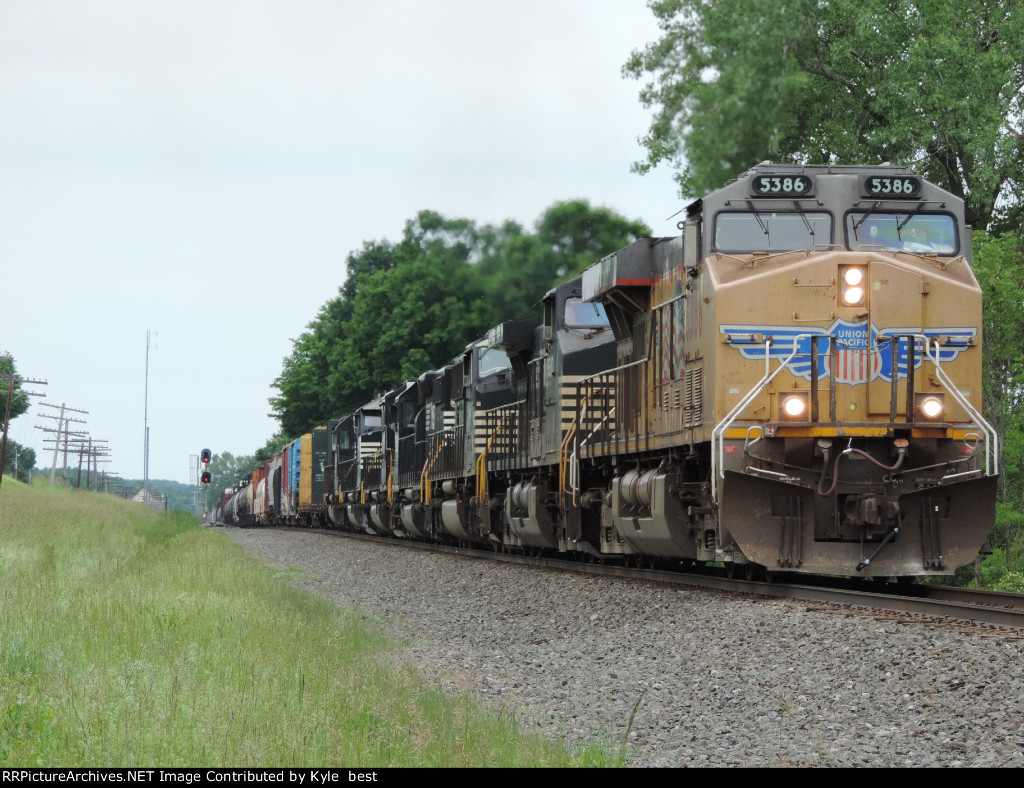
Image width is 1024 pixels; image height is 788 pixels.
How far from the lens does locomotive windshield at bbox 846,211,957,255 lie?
38.7ft

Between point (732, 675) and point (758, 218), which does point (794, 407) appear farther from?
point (732, 675)

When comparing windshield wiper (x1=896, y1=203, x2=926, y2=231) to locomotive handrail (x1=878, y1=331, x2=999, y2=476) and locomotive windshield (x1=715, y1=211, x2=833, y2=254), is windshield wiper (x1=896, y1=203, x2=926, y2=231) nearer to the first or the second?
locomotive windshield (x1=715, y1=211, x2=833, y2=254)

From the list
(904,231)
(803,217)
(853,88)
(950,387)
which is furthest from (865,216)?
(853,88)

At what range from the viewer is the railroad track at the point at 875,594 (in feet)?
29.8

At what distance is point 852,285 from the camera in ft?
37.3

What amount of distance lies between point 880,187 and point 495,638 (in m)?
5.67

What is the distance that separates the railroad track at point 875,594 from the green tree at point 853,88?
830 centimetres

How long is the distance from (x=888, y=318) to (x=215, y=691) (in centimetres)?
738

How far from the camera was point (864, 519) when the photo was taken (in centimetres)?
1088

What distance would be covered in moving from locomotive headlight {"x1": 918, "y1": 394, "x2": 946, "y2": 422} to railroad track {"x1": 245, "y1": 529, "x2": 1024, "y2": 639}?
5.16 ft

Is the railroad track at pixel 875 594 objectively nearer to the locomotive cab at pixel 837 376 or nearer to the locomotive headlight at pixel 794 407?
the locomotive cab at pixel 837 376

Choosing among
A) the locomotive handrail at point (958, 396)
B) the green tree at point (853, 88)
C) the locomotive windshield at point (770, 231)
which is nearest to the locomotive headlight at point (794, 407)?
the locomotive handrail at point (958, 396)

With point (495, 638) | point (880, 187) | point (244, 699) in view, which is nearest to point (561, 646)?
point (495, 638)

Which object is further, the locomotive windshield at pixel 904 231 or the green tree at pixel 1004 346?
the green tree at pixel 1004 346
